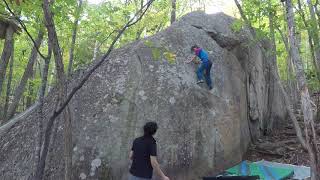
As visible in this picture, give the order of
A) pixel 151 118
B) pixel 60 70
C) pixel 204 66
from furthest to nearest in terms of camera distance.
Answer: pixel 204 66 < pixel 151 118 < pixel 60 70

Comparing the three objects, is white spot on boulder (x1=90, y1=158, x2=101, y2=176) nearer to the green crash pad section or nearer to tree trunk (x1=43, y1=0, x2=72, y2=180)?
tree trunk (x1=43, y1=0, x2=72, y2=180)

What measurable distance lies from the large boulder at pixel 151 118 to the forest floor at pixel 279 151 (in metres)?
0.37

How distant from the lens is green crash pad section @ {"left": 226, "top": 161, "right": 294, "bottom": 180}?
311 inches

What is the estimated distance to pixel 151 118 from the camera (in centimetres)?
822

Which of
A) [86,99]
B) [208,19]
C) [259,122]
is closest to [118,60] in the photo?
[86,99]

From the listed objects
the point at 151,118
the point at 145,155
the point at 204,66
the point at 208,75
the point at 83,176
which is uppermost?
the point at 204,66

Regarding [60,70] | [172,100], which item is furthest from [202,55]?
[60,70]

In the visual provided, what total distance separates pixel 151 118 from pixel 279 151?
423 centimetres

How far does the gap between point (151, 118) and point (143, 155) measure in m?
3.17

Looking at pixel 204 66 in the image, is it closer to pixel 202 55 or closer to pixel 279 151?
pixel 202 55

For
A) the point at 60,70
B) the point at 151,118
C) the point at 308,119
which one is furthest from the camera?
the point at 151,118

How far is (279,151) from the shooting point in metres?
9.99

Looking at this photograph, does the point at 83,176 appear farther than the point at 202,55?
No

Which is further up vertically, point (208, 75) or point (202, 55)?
point (202, 55)
